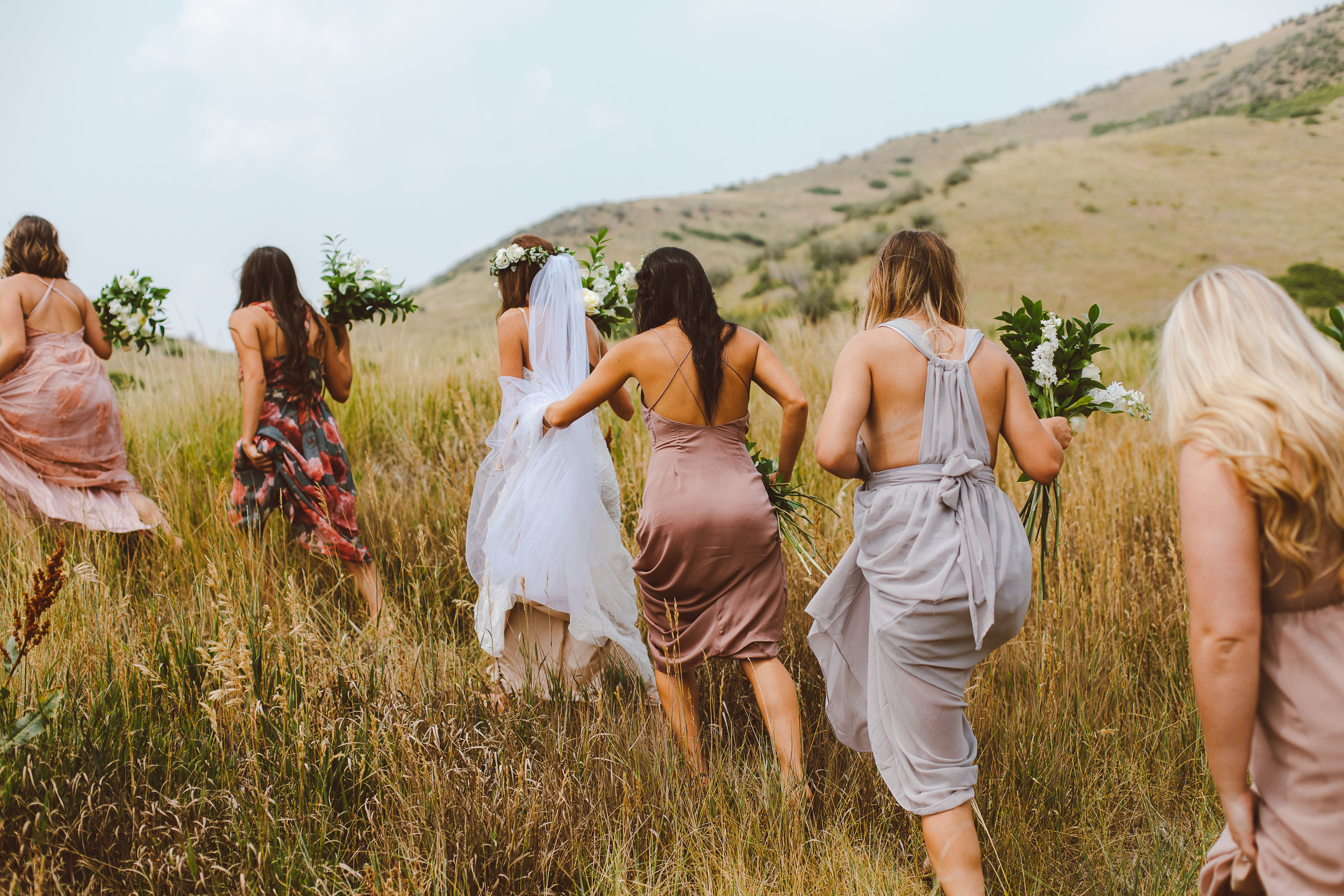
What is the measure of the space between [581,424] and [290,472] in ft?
6.61

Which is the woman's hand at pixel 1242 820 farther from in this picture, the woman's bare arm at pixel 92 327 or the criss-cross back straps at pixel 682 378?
the woman's bare arm at pixel 92 327

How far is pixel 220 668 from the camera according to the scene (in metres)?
2.54

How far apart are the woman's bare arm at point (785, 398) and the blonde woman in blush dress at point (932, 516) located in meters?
0.45

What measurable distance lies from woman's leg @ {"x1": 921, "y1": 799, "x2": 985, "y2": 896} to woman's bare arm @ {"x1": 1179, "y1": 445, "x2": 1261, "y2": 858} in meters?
0.99

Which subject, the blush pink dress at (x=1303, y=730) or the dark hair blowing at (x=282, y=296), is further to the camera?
the dark hair blowing at (x=282, y=296)

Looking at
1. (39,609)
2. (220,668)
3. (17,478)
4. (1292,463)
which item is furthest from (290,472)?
(1292,463)

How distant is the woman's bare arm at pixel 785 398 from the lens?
3.14m

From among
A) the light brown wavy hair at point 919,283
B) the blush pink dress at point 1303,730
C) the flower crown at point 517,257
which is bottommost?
the blush pink dress at point 1303,730

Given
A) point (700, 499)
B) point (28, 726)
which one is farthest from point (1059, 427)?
point (28, 726)

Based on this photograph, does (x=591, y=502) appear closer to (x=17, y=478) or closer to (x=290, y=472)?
(x=290, y=472)

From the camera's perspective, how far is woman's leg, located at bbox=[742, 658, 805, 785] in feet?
9.84

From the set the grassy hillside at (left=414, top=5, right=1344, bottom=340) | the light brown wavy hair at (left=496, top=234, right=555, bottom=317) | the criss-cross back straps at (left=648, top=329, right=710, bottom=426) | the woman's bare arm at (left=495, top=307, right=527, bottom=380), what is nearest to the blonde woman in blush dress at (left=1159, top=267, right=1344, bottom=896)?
the criss-cross back straps at (left=648, top=329, right=710, bottom=426)

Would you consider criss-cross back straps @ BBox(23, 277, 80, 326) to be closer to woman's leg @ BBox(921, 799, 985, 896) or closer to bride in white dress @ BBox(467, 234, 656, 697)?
bride in white dress @ BBox(467, 234, 656, 697)

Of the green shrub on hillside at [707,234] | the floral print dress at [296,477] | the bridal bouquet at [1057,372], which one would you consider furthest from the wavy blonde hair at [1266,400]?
the green shrub on hillside at [707,234]
